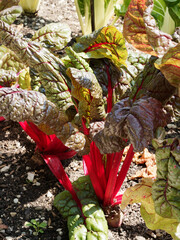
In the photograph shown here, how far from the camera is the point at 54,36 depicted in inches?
71.7

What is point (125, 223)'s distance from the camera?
5.64 feet

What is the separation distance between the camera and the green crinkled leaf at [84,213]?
1.53 metres

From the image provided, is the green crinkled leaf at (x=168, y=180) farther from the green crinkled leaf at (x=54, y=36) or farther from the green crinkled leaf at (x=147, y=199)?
the green crinkled leaf at (x=54, y=36)

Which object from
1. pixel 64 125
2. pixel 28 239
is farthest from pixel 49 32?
pixel 28 239

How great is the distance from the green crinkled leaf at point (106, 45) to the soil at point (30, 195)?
2.30 ft

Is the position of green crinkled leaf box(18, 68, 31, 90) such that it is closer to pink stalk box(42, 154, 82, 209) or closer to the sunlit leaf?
pink stalk box(42, 154, 82, 209)

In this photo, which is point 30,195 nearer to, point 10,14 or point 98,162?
point 98,162

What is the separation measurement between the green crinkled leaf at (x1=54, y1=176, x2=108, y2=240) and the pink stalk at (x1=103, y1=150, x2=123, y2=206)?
62mm

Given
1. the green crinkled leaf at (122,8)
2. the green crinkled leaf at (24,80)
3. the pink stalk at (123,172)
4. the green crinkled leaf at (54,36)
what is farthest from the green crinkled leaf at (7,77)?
the green crinkled leaf at (122,8)

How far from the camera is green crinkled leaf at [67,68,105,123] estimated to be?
1234mm

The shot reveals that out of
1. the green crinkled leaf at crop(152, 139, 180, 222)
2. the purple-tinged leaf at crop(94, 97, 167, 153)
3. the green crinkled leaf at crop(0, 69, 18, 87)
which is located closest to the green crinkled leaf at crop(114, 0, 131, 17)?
the green crinkled leaf at crop(0, 69, 18, 87)

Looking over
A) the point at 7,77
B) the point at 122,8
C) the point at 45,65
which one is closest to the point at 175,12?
the point at 122,8

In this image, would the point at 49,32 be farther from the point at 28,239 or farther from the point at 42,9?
the point at 42,9

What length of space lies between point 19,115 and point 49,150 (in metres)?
0.68
